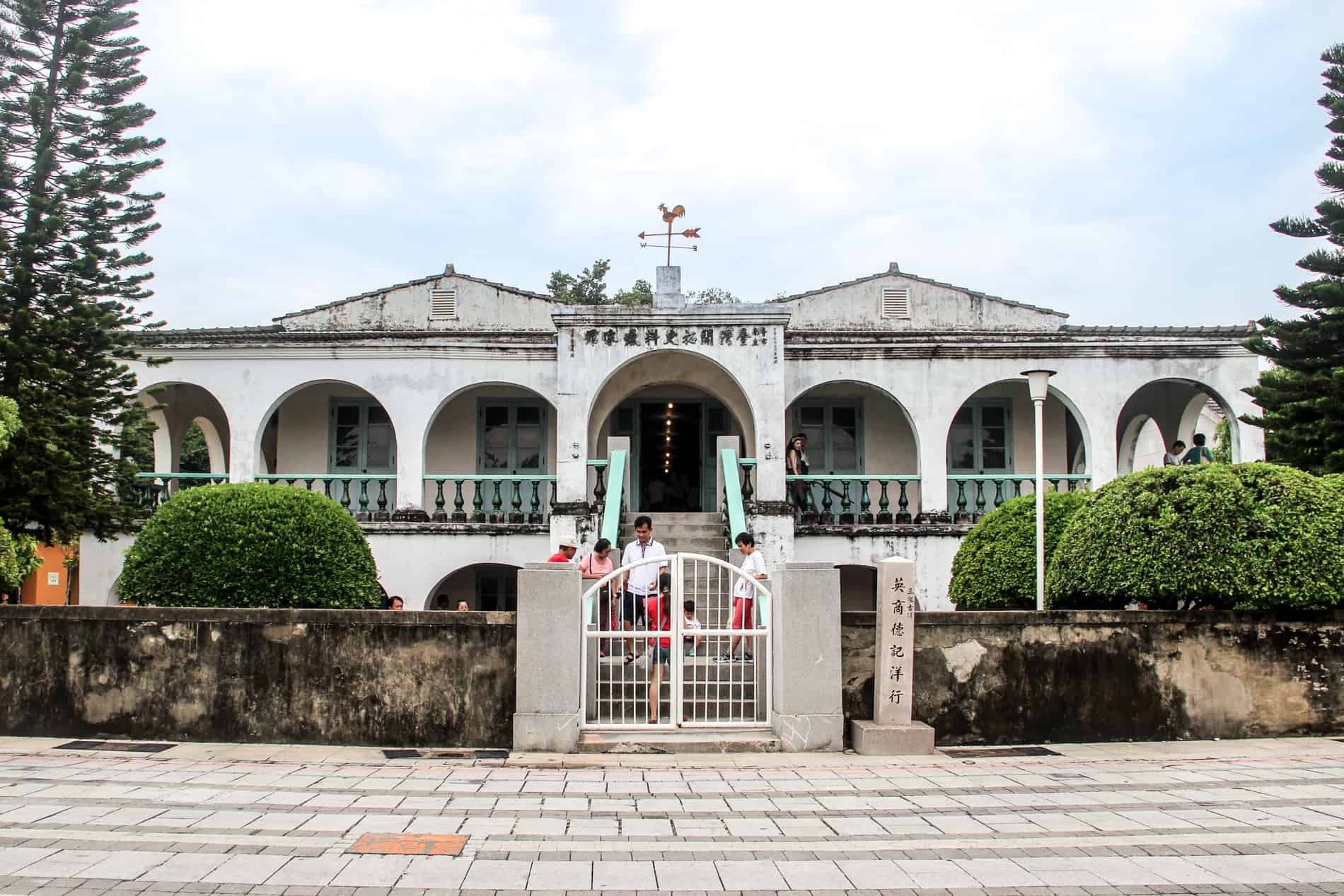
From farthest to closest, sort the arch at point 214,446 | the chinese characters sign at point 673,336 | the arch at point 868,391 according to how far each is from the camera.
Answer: the arch at point 214,446
the arch at point 868,391
the chinese characters sign at point 673,336

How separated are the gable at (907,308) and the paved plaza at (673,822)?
1197 centimetres

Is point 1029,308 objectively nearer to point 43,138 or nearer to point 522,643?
point 522,643

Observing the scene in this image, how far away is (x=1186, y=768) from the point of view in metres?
7.25

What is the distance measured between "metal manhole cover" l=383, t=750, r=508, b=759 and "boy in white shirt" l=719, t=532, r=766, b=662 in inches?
72.7

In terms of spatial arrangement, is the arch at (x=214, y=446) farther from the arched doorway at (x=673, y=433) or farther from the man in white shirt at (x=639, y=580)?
the man in white shirt at (x=639, y=580)

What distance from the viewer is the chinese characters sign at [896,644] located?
26.2 feet

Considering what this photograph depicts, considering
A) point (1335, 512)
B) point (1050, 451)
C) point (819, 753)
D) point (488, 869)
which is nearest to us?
point (488, 869)

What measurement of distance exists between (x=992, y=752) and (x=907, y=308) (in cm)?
1227

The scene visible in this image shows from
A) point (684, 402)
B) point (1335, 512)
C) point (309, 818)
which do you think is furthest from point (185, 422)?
point (1335, 512)

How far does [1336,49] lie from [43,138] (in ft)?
58.9

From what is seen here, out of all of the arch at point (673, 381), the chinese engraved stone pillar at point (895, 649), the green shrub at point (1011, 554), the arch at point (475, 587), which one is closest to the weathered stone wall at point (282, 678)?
the chinese engraved stone pillar at point (895, 649)

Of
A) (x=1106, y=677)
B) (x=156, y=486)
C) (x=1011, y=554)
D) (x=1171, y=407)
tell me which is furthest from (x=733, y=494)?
(x=1171, y=407)

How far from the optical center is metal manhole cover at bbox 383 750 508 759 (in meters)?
7.62

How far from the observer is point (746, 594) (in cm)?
885
